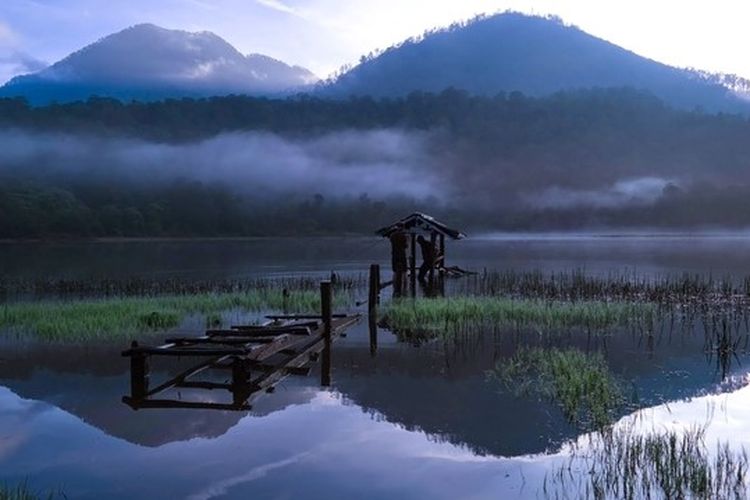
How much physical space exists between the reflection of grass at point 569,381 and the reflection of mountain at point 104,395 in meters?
3.96

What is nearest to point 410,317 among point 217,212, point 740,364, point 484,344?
point 484,344

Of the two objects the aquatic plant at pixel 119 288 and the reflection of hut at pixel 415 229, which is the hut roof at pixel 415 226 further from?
the aquatic plant at pixel 119 288

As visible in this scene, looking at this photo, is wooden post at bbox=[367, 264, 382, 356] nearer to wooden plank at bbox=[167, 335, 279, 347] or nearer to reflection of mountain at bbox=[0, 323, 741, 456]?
reflection of mountain at bbox=[0, 323, 741, 456]

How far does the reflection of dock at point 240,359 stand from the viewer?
11.4 m

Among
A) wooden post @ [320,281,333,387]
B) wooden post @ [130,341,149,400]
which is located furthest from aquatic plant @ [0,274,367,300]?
wooden post @ [130,341,149,400]

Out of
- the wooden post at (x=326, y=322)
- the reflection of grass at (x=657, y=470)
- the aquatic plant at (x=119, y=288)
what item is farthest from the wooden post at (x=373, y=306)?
the reflection of grass at (x=657, y=470)

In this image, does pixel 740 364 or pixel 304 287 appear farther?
pixel 304 287

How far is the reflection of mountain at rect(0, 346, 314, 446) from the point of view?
10273mm

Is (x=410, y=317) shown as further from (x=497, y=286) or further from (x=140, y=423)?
(x=140, y=423)

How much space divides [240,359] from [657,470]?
6.50 metres

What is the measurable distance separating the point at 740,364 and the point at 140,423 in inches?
462

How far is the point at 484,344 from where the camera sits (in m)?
16.7

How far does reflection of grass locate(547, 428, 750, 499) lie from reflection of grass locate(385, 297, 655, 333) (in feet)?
31.9

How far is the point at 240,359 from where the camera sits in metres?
11.4
